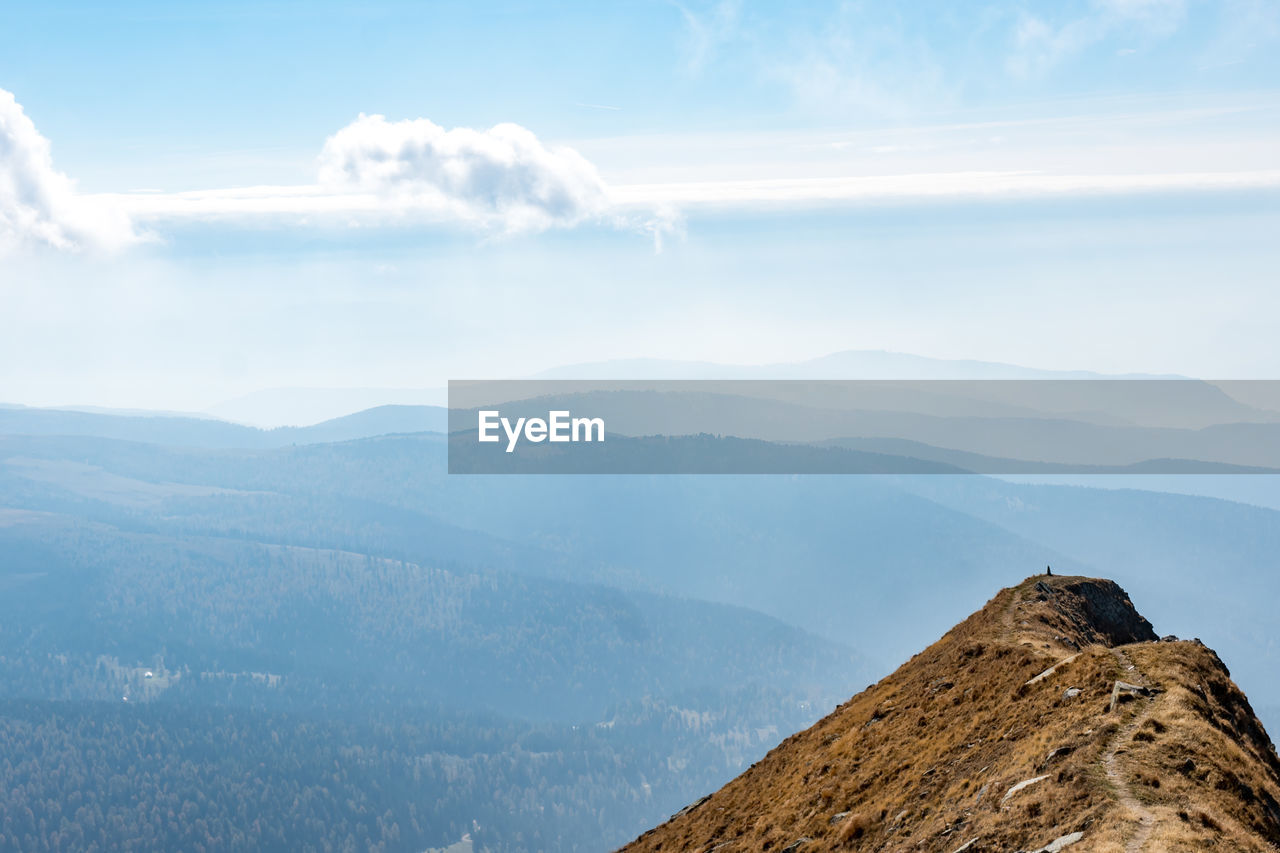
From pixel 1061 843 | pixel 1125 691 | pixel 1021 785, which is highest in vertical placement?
pixel 1125 691

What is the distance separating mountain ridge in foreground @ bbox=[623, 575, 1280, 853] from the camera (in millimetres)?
27141

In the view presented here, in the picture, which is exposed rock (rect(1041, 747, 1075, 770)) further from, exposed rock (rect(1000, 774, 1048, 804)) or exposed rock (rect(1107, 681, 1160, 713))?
exposed rock (rect(1107, 681, 1160, 713))

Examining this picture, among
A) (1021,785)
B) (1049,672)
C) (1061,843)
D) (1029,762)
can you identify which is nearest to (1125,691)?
(1029,762)

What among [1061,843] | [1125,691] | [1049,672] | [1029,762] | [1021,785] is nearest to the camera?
[1061,843]

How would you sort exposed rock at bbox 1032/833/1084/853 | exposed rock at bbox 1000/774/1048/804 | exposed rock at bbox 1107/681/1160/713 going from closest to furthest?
exposed rock at bbox 1032/833/1084/853, exposed rock at bbox 1000/774/1048/804, exposed rock at bbox 1107/681/1160/713

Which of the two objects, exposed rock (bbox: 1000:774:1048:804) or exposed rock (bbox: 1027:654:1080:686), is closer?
exposed rock (bbox: 1000:774:1048:804)

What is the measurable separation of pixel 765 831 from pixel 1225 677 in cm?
2188

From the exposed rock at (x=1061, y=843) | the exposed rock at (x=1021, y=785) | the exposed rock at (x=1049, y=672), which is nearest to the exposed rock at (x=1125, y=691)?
the exposed rock at (x=1049, y=672)

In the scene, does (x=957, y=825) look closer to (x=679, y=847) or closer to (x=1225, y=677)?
(x=1225, y=677)

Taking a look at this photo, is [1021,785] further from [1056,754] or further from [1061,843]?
[1061,843]

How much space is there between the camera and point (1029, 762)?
3209cm

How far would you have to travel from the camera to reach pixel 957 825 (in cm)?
3039

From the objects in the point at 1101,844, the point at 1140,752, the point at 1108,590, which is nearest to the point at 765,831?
the point at 1140,752

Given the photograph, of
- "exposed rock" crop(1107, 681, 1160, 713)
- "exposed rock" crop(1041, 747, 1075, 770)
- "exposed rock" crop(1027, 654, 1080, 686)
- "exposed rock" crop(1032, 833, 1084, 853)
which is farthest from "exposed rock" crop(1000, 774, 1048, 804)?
"exposed rock" crop(1027, 654, 1080, 686)
